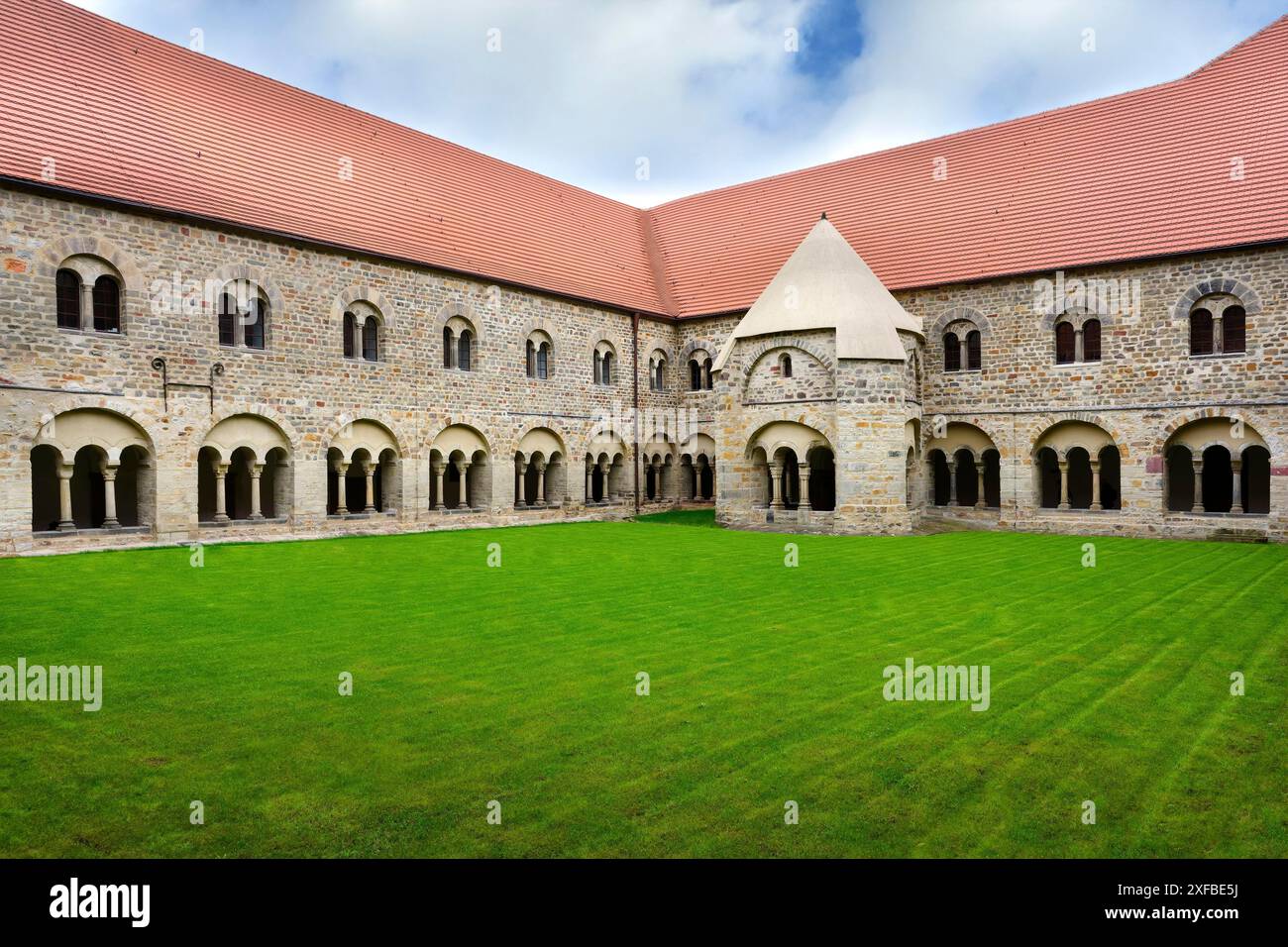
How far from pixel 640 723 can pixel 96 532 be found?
15.1 meters

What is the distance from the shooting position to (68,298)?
53.9 feet

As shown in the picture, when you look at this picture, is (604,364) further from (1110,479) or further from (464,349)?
(1110,479)

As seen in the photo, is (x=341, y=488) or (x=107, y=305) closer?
(x=107, y=305)

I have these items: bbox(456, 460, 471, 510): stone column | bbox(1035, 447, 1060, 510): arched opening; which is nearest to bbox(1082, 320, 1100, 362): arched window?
bbox(1035, 447, 1060, 510): arched opening

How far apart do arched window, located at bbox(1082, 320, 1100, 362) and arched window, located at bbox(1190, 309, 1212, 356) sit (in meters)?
2.06

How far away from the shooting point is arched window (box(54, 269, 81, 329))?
1627 cm

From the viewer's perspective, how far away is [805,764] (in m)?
5.11

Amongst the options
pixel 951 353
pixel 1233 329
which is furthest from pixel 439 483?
pixel 1233 329

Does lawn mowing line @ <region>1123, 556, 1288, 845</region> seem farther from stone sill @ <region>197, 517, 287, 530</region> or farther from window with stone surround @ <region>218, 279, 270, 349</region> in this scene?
window with stone surround @ <region>218, 279, 270, 349</region>

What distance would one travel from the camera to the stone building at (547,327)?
1695cm

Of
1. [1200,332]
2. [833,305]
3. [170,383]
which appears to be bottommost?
[170,383]

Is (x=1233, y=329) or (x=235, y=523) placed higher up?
(x=1233, y=329)

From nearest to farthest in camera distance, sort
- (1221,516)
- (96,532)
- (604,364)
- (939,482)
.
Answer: (96,532) → (1221,516) → (939,482) → (604,364)

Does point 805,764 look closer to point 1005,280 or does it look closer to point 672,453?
point 1005,280
